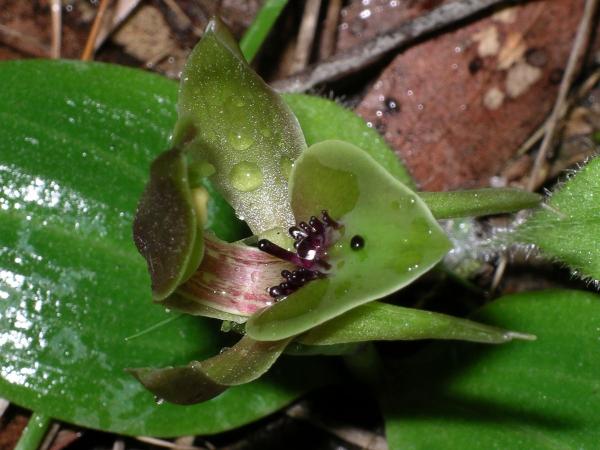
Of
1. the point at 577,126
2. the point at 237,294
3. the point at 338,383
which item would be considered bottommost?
the point at 338,383

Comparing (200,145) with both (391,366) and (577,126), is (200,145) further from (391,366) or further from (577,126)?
(577,126)

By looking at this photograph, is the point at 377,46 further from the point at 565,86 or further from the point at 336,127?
the point at 565,86

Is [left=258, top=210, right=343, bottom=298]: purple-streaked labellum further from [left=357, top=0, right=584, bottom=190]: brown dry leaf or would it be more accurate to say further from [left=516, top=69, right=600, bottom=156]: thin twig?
[left=516, top=69, right=600, bottom=156]: thin twig

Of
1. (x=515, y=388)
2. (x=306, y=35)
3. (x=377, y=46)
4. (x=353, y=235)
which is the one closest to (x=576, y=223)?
(x=515, y=388)

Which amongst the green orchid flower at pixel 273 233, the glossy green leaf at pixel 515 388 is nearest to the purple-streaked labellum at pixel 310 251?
the green orchid flower at pixel 273 233

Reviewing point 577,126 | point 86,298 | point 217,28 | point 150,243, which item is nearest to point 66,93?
point 86,298

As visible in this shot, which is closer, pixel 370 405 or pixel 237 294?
pixel 237 294

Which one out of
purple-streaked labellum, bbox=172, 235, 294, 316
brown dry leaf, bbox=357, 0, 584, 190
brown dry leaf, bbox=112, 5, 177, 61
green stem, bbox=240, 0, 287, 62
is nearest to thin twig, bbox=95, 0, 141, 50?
brown dry leaf, bbox=112, 5, 177, 61
